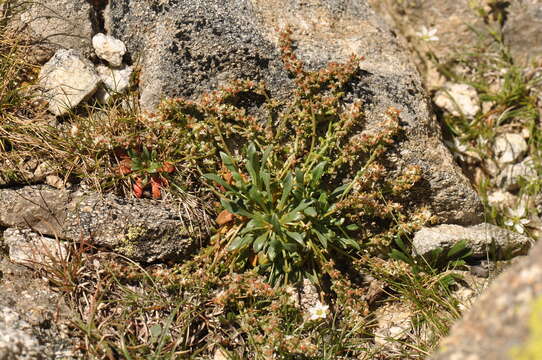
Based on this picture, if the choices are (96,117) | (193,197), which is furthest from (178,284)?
(96,117)

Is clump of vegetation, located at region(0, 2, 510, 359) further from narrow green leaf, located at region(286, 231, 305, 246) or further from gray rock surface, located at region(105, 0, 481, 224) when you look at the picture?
gray rock surface, located at region(105, 0, 481, 224)

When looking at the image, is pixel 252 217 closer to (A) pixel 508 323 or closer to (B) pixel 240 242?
(B) pixel 240 242

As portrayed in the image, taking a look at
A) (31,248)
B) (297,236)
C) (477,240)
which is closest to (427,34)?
(477,240)

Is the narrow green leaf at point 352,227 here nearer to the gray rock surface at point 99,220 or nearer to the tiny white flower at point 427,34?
the gray rock surface at point 99,220

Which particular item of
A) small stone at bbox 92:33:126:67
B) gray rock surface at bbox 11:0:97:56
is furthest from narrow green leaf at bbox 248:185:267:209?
gray rock surface at bbox 11:0:97:56

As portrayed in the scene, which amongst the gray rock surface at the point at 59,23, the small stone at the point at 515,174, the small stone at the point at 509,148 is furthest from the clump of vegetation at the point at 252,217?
the small stone at the point at 509,148
